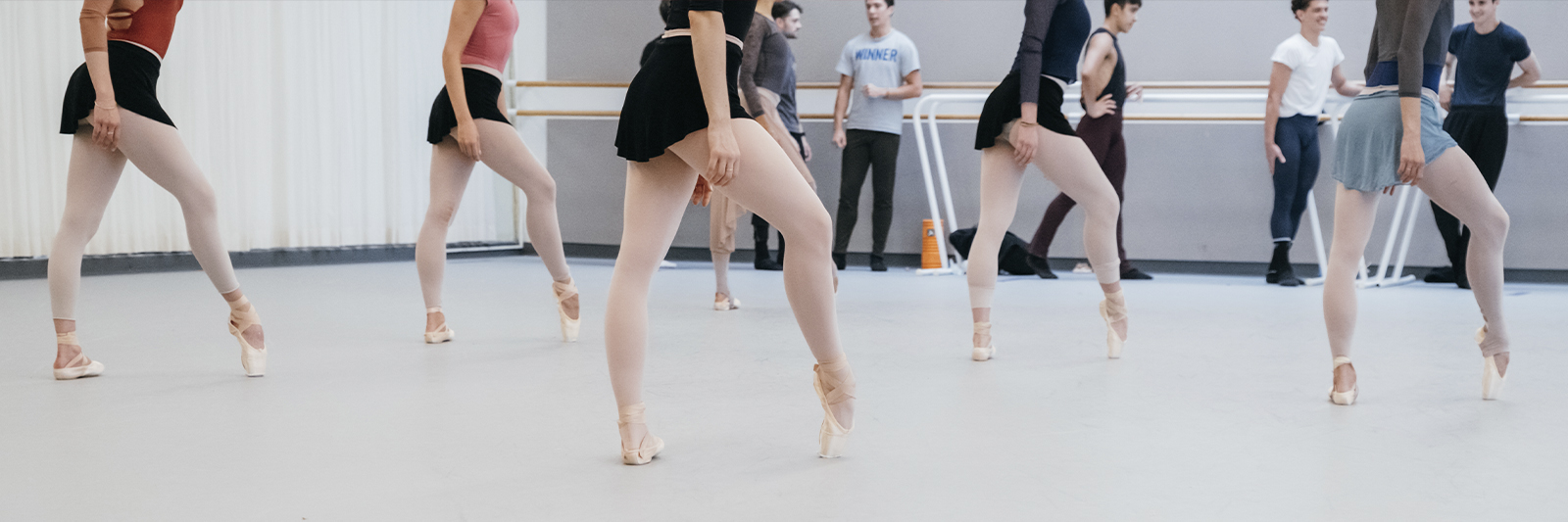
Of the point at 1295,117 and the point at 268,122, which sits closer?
the point at 1295,117

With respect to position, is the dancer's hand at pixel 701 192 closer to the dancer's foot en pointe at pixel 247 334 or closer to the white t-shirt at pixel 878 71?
the dancer's foot en pointe at pixel 247 334

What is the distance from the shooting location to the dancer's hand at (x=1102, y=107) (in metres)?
5.34

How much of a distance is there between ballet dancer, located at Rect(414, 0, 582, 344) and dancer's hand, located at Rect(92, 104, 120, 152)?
77cm

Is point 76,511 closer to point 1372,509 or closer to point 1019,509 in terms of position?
point 1019,509

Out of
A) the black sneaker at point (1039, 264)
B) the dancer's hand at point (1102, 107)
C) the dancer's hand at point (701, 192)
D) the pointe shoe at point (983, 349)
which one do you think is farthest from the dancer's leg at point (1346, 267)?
the black sneaker at point (1039, 264)

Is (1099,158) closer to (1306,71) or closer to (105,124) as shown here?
(1306,71)

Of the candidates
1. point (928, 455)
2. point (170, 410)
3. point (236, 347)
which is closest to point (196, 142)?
point (236, 347)

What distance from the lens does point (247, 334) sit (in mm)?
2512

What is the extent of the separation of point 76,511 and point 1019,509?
1.29 meters

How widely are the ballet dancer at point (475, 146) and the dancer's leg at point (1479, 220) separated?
7.11 feet

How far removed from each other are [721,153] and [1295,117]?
15.1 ft

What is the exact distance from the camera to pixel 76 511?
1455mm

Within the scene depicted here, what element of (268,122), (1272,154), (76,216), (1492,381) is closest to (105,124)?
(76,216)

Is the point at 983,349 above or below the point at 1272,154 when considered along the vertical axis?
below
